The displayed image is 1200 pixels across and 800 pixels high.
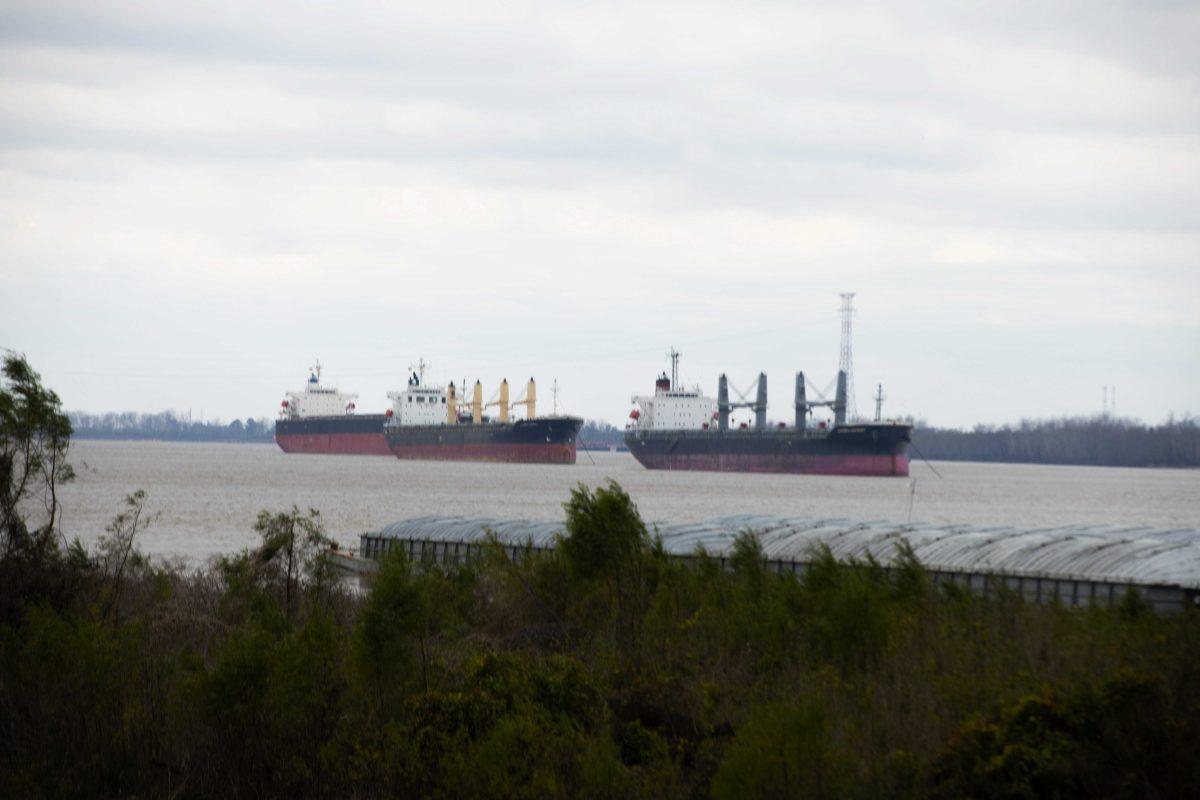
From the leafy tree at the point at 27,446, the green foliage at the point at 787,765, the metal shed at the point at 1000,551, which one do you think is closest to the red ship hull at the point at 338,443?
the metal shed at the point at 1000,551

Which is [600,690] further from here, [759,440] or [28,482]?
[759,440]

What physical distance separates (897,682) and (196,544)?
26.8 m

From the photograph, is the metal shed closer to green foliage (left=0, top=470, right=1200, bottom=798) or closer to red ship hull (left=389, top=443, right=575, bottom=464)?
green foliage (left=0, top=470, right=1200, bottom=798)

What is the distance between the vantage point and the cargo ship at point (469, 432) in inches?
4555

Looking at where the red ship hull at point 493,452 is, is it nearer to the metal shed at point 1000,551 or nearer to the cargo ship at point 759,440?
the cargo ship at point 759,440

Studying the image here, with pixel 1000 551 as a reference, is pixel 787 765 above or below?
below

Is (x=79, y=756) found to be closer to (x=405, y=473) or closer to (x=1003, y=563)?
(x=1003, y=563)

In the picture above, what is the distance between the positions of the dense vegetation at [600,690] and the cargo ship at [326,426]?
119519mm

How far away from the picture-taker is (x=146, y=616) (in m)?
14.4

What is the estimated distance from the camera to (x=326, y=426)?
483 feet

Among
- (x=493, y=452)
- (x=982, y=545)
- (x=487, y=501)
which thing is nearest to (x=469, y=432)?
(x=493, y=452)

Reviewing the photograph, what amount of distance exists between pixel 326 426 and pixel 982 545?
435 feet

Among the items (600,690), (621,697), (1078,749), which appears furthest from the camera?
(621,697)

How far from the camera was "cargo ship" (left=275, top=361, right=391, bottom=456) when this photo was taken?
138 meters
